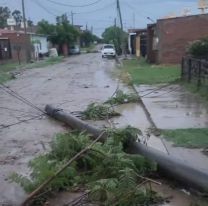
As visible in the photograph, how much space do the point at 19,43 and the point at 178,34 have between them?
2885 centimetres

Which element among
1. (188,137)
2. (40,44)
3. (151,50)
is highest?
(188,137)

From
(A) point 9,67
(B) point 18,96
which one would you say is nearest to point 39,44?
(A) point 9,67

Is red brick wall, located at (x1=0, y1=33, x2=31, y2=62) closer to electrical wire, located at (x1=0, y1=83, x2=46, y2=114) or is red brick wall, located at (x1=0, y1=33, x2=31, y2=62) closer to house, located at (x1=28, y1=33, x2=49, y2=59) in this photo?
house, located at (x1=28, y1=33, x2=49, y2=59)

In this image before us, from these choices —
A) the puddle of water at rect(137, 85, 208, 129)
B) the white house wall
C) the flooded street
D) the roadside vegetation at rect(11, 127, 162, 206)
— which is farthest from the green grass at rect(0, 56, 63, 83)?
the roadside vegetation at rect(11, 127, 162, 206)

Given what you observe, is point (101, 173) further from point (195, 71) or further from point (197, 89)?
point (195, 71)

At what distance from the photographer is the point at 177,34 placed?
3716 cm

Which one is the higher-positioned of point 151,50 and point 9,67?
point 151,50

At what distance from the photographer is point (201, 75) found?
18062 millimetres

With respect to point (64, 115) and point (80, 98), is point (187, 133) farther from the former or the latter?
point (80, 98)

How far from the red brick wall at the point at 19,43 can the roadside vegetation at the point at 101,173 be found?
49.4 m

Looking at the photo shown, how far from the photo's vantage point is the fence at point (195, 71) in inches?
703

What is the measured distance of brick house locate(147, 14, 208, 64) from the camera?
36.5 m

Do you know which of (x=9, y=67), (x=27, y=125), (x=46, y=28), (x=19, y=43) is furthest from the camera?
(x=46, y=28)

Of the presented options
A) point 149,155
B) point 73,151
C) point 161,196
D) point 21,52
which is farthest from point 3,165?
point 21,52
